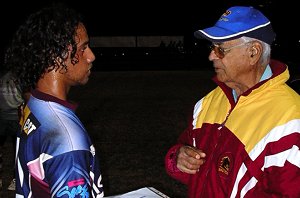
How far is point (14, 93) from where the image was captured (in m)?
6.35

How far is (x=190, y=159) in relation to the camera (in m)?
2.55

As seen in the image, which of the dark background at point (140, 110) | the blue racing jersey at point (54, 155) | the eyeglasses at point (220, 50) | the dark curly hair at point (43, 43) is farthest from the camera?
the dark background at point (140, 110)

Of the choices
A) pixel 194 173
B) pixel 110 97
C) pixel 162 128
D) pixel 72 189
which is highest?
pixel 72 189

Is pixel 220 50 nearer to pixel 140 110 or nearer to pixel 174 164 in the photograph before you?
pixel 174 164

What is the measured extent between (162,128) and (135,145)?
1.57 m

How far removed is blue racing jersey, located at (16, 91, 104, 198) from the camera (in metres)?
1.82

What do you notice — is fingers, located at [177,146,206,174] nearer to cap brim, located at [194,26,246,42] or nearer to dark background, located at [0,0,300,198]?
cap brim, located at [194,26,246,42]

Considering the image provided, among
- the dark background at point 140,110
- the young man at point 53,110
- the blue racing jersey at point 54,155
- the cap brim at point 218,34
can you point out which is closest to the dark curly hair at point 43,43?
the young man at point 53,110

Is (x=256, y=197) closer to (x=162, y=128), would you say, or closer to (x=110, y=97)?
(x=162, y=128)

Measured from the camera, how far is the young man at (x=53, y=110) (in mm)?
1827

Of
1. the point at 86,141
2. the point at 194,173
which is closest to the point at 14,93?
the point at 194,173

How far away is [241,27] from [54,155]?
1322 mm

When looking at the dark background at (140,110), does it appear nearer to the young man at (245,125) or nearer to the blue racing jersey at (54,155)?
the young man at (245,125)

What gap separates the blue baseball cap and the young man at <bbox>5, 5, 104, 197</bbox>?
837 mm
